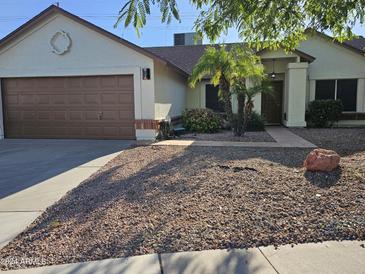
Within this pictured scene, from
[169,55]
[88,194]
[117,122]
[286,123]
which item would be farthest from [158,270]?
[169,55]

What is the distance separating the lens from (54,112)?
12.8 m

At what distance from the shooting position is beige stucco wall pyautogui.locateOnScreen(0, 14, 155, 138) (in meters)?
→ 11.8

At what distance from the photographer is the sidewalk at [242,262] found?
10.3 feet

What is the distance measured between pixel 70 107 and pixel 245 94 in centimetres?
706

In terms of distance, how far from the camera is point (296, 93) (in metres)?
16.0

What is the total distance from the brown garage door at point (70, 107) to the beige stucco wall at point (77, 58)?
345 millimetres

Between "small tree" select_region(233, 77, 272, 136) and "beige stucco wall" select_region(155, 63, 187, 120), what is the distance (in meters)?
3.07

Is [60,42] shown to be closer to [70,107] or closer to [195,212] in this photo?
[70,107]

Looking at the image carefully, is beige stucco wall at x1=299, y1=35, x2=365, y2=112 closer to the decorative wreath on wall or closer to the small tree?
the small tree

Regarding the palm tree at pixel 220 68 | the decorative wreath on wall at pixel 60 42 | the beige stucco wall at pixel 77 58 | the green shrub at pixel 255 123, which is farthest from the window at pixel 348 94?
the decorative wreath on wall at pixel 60 42

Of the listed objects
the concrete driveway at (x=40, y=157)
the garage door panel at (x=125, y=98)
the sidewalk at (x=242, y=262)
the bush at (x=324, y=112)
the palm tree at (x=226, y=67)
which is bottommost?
the sidewalk at (x=242, y=262)

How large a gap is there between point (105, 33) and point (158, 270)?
10.3m

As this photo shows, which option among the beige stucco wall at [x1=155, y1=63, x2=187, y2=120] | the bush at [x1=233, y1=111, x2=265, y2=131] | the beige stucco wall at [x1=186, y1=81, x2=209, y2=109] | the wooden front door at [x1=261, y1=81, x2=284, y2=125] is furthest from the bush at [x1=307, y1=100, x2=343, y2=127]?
the beige stucco wall at [x1=155, y1=63, x2=187, y2=120]

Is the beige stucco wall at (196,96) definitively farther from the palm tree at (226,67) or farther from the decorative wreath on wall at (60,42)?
the decorative wreath on wall at (60,42)
